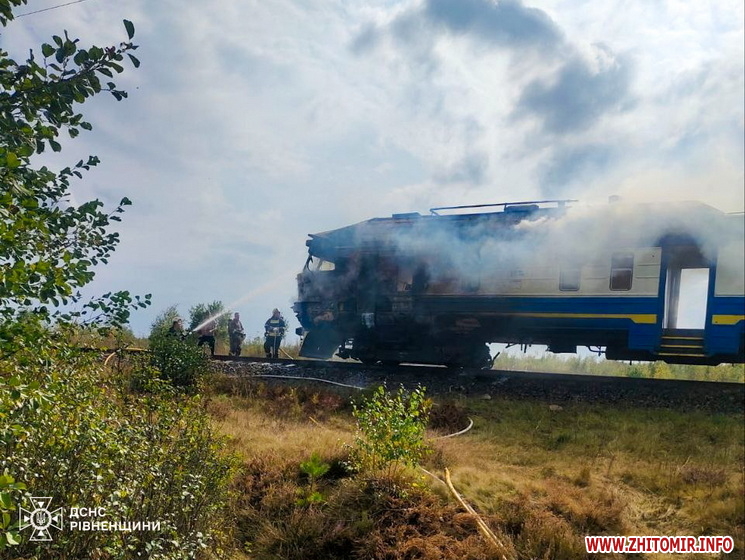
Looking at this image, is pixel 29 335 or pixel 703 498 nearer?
pixel 29 335

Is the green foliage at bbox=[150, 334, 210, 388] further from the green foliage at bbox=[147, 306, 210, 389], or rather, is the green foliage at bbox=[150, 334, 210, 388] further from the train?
the train

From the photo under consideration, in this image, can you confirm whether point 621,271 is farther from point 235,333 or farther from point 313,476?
point 235,333

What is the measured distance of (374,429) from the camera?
5.47 metres

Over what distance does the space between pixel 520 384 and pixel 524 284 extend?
2205 millimetres

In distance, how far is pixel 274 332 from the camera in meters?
16.8

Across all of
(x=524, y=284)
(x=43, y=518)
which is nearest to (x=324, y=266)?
(x=524, y=284)

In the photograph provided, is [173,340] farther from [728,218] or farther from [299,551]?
[728,218]

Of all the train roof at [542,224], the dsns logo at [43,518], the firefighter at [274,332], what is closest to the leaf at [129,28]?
the dsns logo at [43,518]

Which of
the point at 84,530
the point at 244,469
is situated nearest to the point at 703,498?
the point at 244,469

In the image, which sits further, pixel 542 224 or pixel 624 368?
pixel 624 368

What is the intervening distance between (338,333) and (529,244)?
5.19 m

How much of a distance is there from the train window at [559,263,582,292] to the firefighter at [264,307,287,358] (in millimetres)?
8295

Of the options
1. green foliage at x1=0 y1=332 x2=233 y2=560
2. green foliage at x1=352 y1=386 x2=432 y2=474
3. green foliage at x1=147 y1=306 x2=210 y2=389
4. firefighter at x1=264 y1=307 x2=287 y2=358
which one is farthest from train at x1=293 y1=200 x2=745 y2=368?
green foliage at x1=0 y1=332 x2=233 y2=560

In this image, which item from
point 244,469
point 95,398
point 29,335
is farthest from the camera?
point 244,469
